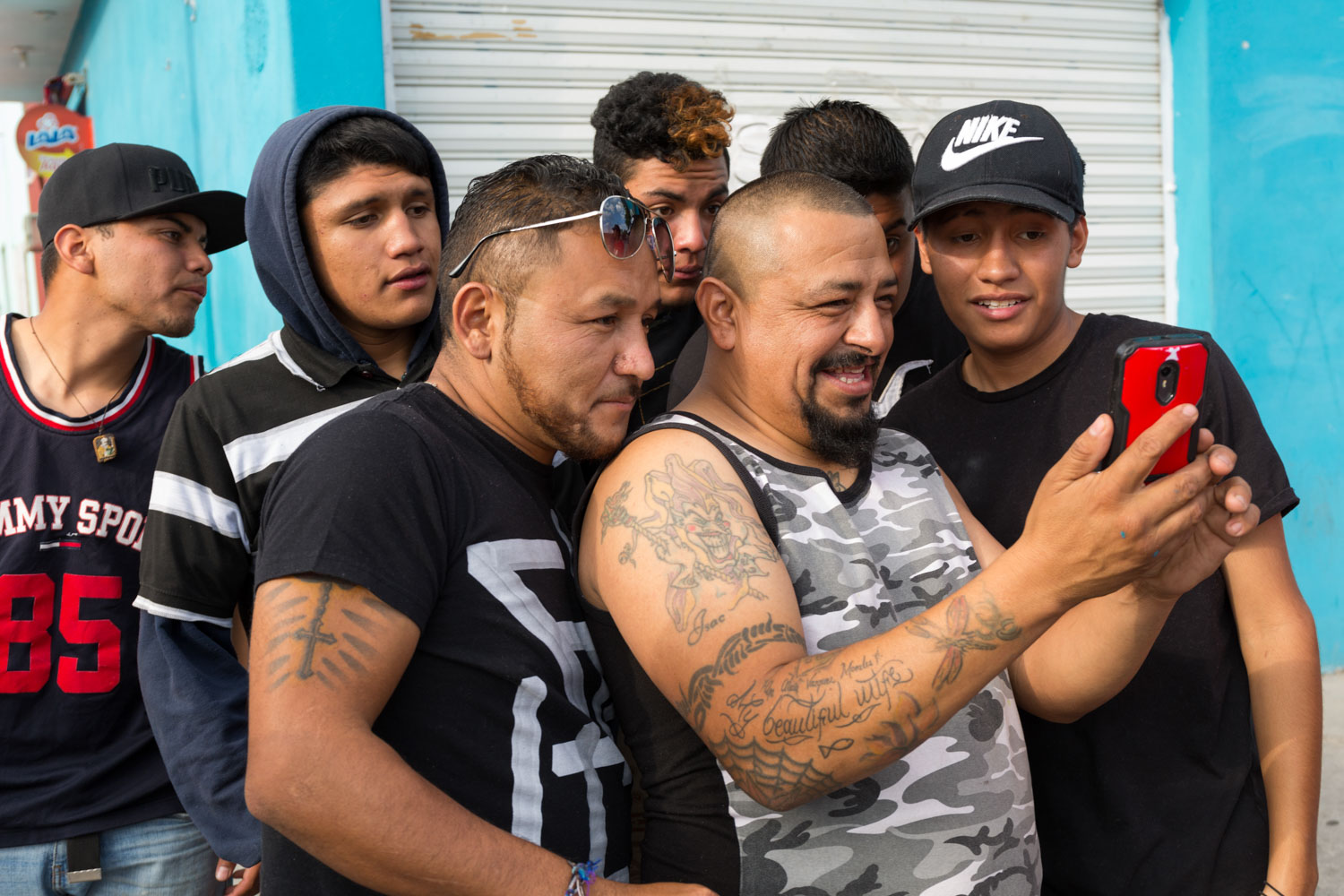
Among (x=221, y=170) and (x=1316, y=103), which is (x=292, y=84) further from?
(x=1316, y=103)

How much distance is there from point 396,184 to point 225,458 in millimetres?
758

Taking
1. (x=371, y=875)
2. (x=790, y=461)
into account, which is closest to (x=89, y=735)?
(x=371, y=875)

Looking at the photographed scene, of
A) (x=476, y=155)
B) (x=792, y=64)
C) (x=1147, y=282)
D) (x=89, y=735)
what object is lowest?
(x=89, y=735)

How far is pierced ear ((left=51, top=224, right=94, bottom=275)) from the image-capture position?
114 inches

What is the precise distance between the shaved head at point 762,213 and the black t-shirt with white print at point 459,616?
0.64 meters

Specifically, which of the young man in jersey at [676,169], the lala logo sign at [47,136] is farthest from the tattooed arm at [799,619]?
the lala logo sign at [47,136]

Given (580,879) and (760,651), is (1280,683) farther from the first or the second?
(580,879)

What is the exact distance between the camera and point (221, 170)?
19.1ft

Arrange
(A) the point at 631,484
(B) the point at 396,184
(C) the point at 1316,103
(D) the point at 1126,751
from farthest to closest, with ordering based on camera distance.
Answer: (C) the point at 1316,103
(B) the point at 396,184
(D) the point at 1126,751
(A) the point at 631,484

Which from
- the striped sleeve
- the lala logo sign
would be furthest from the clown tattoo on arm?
the lala logo sign

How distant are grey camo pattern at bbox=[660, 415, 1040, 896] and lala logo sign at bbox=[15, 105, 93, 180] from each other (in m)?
10.8

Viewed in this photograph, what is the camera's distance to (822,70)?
5414 millimetres

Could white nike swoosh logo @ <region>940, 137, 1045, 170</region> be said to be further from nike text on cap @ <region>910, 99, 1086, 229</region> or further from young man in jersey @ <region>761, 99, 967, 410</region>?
young man in jersey @ <region>761, 99, 967, 410</region>

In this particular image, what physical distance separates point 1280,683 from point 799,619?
1.15 meters
